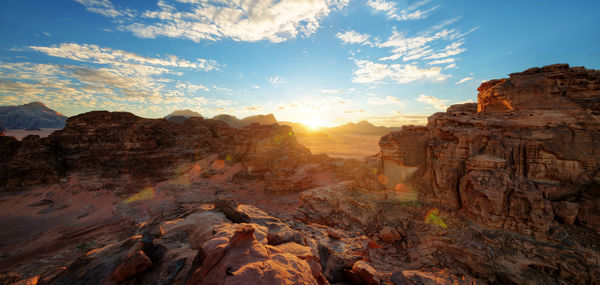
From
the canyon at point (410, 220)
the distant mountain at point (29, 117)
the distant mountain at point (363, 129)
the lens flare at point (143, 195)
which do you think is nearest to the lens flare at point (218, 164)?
the lens flare at point (143, 195)

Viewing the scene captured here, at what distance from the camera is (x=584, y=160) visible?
18.3 feet

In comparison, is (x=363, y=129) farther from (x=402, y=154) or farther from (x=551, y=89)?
(x=551, y=89)

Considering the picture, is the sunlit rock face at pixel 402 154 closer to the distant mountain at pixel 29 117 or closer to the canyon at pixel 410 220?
the canyon at pixel 410 220

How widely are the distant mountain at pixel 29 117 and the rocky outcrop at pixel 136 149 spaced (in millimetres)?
57571

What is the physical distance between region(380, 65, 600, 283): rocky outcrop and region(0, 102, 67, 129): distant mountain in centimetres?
8495

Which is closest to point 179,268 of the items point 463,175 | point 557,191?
point 463,175

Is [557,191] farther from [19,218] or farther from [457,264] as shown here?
[19,218]

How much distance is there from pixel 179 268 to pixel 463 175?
9.19m

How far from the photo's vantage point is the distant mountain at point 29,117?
Answer: 178 feet

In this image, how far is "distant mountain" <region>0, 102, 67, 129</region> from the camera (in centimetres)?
5438

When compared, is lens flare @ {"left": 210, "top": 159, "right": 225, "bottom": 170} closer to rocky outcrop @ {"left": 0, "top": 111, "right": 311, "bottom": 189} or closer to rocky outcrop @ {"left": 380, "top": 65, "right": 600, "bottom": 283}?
rocky outcrop @ {"left": 0, "top": 111, "right": 311, "bottom": 189}

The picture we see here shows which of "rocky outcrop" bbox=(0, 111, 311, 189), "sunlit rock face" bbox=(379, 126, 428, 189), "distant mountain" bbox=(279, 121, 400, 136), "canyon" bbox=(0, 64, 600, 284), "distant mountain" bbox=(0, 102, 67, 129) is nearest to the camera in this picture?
"canyon" bbox=(0, 64, 600, 284)

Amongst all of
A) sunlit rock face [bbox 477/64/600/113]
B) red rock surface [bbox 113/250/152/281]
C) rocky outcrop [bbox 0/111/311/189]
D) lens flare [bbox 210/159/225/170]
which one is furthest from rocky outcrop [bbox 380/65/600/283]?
lens flare [bbox 210/159/225/170]

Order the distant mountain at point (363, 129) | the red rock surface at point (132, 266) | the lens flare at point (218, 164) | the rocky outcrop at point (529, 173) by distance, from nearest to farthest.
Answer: the red rock surface at point (132, 266)
the rocky outcrop at point (529, 173)
the lens flare at point (218, 164)
the distant mountain at point (363, 129)
